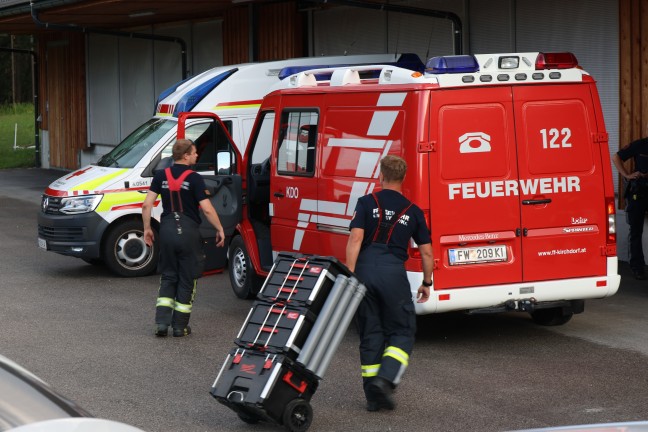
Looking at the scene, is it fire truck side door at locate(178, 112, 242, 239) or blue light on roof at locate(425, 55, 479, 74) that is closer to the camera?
blue light on roof at locate(425, 55, 479, 74)

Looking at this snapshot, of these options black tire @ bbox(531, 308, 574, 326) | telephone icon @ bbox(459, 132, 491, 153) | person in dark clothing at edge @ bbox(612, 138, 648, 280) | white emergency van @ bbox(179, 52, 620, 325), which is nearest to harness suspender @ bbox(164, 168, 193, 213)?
white emergency van @ bbox(179, 52, 620, 325)

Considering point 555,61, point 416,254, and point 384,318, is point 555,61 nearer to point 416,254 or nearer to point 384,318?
point 416,254

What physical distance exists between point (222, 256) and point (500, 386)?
429 cm

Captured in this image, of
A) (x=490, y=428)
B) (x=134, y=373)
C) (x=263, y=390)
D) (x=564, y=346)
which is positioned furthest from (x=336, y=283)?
(x=564, y=346)

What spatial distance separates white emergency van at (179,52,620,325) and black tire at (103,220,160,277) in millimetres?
4424

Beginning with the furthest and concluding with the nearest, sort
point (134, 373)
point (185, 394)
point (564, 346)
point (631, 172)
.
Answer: point (631, 172) → point (564, 346) → point (134, 373) → point (185, 394)

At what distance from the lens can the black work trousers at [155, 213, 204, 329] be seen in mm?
9969

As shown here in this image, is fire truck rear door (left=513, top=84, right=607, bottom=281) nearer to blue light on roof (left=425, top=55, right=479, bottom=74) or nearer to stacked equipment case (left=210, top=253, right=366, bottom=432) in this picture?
blue light on roof (left=425, top=55, right=479, bottom=74)

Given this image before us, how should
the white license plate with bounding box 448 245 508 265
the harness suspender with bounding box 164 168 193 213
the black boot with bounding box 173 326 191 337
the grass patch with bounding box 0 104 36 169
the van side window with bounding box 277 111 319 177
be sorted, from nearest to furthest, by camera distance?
1. the white license plate with bounding box 448 245 508 265
2. the harness suspender with bounding box 164 168 193 213
3. the black boot with bounding box 173 326 191 337
4. the van side window with bounding box 277 111 319 177
5. the grass patch with bounding box 0 104 36 169

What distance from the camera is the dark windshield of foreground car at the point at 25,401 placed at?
3574 millimetres

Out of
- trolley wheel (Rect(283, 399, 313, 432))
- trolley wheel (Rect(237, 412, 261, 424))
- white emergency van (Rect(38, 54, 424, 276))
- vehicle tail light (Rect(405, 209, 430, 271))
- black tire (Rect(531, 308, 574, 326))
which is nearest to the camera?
trolley wheel (Rect(283, 399, 313, 432))

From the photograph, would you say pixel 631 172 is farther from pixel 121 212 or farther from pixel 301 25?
pixel 301 25

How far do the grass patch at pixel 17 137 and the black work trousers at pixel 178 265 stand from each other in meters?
24.9

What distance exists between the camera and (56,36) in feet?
103
